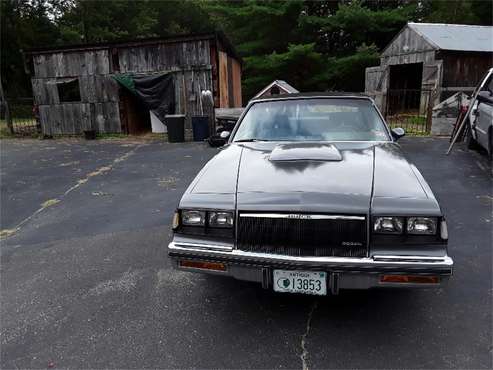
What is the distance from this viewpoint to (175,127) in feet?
42.7

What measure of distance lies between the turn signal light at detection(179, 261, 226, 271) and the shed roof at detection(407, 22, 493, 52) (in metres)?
18.2

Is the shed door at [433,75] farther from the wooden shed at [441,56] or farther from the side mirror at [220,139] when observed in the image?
the side mirror at [220,139]

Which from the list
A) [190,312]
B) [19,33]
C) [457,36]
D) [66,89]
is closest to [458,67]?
[457,36]

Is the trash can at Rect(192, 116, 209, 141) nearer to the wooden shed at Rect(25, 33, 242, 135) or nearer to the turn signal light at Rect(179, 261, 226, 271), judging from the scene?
the wooden shed at Rect(25, 33, 242, 135)

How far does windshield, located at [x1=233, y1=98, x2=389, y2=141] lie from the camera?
392 centimetres

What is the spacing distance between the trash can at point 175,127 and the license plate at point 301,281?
36.2ft

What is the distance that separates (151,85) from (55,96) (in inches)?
181

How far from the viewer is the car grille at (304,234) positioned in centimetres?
246

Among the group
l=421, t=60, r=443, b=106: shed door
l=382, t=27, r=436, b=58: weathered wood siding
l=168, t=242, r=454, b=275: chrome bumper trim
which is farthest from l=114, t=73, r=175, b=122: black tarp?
l=168, t=242, r=454, b=275: chrome bumper trim

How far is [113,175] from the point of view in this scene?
326 inches

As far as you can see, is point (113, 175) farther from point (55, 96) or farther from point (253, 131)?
point (55, 96)

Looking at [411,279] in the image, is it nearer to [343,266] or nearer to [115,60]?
[343,266]

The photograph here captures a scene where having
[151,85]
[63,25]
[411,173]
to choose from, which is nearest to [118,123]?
[151,85]

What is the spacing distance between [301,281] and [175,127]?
439 inches
